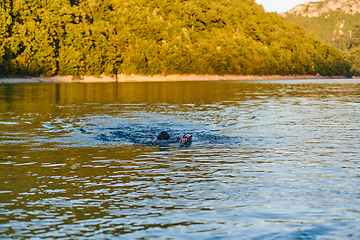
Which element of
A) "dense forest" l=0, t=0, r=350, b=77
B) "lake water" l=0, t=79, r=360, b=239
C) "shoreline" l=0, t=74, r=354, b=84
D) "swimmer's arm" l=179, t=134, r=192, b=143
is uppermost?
"dense forest" l=0, t=0, r=350, b=77

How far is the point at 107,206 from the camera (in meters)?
9.05

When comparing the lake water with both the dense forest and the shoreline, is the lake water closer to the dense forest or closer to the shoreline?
the shoreline

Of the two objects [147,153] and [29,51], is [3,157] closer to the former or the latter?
[147,153]

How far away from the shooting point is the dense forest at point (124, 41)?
125000mm

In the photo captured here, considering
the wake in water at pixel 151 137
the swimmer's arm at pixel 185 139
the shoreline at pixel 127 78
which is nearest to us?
the swimmer's arm at pixel 185 139

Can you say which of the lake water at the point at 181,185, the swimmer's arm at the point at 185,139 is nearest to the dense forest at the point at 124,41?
the lake water at the point at 181,185

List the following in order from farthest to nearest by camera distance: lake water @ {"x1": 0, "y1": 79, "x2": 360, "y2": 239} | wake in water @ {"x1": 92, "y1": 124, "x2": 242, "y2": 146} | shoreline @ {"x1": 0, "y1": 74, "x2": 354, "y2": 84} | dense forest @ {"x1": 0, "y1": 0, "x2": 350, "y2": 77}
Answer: dense forest @ {"x1": 0, "y1": 0, "x2": 350, "y2": 77}, shoreline @ {"x1": 0, "y1": 74, "x2": 354, "y2": 84}, wake in water @ {"x1": 92, "y1": 124, "x2": 242, "y2": 146}, lake water @ {"x1": 0, "y1": 79, "x2": 360, "y2": 239}

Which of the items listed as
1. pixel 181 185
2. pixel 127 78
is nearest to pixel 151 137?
pixel 181 185

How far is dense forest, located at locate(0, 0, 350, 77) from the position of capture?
12500 centimetres

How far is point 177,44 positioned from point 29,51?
61.4m

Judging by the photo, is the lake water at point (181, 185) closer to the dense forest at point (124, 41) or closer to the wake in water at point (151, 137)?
the wake in water at point (151, 137)

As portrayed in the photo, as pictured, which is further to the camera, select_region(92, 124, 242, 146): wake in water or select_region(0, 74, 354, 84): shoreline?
select_region(0, 74, 354, 84): shoreline

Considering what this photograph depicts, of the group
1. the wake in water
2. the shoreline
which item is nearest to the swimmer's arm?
the wake in water

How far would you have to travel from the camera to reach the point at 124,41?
6083 inches
